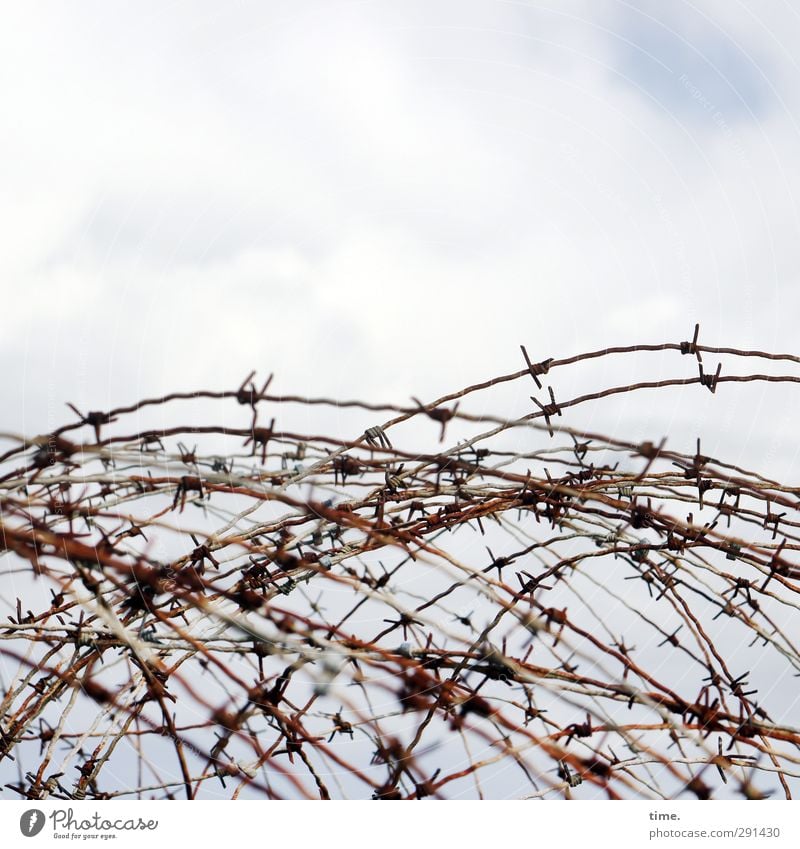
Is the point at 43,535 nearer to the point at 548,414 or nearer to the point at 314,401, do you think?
the point at 314,401

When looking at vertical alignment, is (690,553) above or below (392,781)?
above

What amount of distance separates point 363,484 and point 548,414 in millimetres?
518

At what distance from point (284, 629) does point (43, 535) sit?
516mm

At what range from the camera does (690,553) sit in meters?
2.57

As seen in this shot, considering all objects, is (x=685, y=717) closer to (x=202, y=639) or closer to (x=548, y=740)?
(x=548, y=740)

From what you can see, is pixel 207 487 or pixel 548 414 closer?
pixel 207 487

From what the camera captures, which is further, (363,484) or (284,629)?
(363,484)
